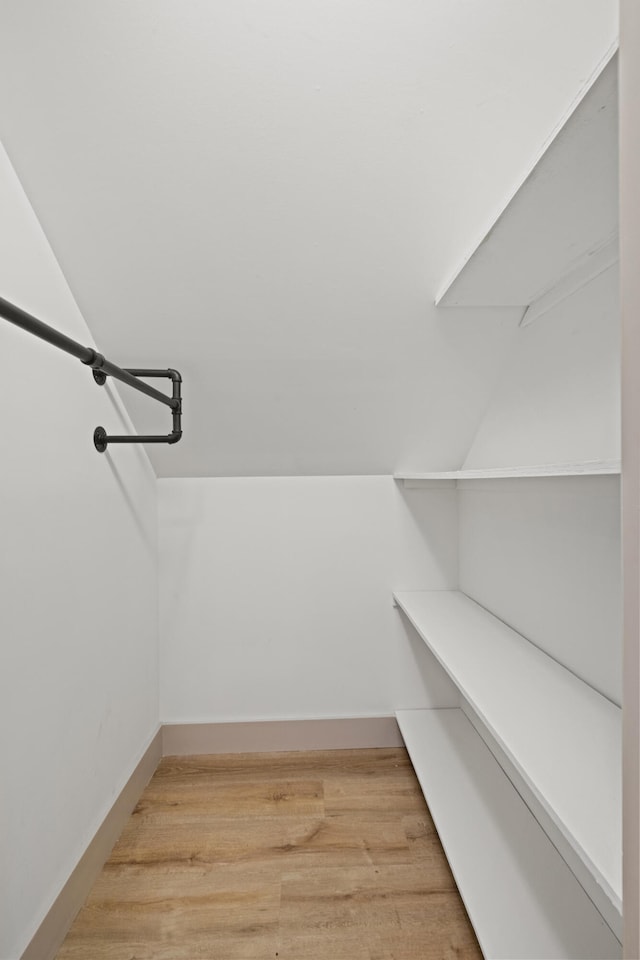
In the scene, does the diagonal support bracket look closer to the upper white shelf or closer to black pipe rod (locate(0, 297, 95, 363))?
black pipe rod (locate(0, 297, 95, 363))

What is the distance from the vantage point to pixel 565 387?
1182mm

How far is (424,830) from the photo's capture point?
4.54 ft

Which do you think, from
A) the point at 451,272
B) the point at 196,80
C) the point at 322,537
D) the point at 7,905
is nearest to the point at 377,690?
the point at 322,537

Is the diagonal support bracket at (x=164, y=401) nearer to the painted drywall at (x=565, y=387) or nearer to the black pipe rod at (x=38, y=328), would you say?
the black pipe rod at (x=38, y=328)

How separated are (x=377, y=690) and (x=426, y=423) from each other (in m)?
0.98

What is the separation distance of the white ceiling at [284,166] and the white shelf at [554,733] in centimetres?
75

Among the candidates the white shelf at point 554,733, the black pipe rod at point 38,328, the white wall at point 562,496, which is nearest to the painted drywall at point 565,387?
the white wall at point 562,496

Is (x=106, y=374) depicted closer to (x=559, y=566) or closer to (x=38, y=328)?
(x=38, y=328)

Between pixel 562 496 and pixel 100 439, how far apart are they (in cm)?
114

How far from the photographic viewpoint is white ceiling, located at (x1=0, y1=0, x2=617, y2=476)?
0.87 meters

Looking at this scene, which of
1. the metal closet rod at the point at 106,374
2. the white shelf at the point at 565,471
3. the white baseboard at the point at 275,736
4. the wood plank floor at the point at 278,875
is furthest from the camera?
the white baseboard at the point at 275,736

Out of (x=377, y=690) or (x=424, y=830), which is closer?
(x=424, y=830)

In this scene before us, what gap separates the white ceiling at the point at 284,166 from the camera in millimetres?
873

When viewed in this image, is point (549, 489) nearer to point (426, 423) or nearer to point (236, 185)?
point (426, 423)
